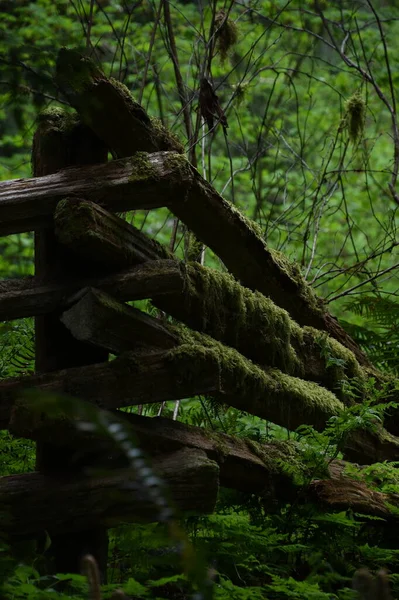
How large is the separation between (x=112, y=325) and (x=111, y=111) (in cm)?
96

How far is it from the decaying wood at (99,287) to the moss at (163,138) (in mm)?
658

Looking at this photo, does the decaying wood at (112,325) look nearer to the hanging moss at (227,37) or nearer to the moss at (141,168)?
the moss at (141,168)

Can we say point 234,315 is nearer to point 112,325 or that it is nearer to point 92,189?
point 112,325

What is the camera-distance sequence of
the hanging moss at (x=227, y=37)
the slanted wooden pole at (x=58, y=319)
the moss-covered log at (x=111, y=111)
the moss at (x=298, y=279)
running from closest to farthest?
the moss-covered log at (x=111, y=111), the slanted wooden pole at (x=58, y=319), the moss at (x=298, y=279), the hanging moss at (x=227, y=37)

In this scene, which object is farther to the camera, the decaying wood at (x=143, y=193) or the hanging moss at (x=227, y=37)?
the hanging moss at (x=227, y=37)

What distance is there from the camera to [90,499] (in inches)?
127

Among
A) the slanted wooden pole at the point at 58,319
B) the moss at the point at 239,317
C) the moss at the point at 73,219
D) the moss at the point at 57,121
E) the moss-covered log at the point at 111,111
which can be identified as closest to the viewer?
the moss-covered log at the point at 111,111

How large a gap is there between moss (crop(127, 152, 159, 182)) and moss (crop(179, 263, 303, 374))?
55 cm

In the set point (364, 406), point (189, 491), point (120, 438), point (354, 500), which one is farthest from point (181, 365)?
point (120, 438)

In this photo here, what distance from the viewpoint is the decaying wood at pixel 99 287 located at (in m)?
3.31

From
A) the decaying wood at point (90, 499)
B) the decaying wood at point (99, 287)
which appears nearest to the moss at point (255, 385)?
the decaying wood at point (99, 287)

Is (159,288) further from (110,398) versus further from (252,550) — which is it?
(252,550)

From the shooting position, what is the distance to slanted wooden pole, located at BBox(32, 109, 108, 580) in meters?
3.35

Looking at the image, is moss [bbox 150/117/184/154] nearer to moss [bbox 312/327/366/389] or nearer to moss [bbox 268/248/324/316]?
moss [bbox 268/248/324/316]
